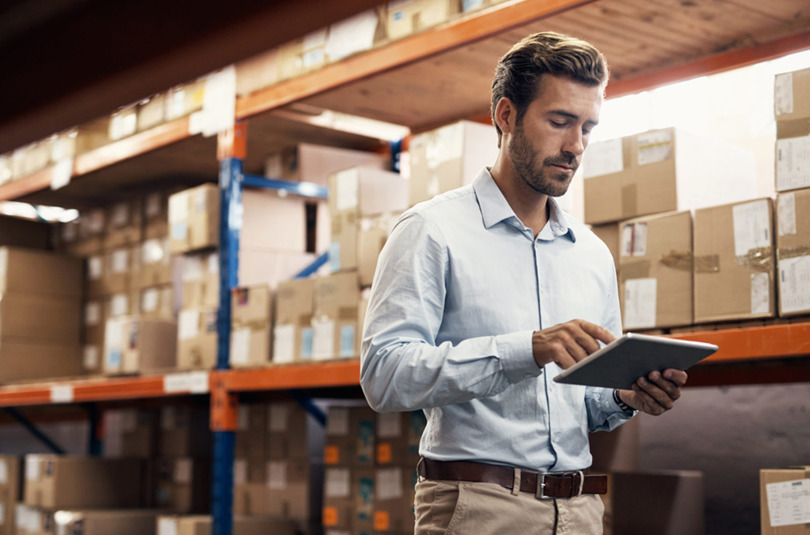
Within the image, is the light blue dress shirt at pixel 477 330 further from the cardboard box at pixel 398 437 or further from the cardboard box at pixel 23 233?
the cardboard box at pixel 23 233

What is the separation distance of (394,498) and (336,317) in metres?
0.81

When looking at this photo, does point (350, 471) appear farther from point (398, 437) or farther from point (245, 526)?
point (245, 526)

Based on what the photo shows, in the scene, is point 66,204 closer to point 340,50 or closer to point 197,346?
point 197,346

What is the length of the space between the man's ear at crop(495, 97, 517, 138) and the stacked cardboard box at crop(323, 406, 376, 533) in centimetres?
257

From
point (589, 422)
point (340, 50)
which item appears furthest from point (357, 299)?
point (589, 422)

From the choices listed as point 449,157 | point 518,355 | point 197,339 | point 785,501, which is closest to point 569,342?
point 518,355

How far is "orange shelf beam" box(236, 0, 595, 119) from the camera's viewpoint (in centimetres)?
311

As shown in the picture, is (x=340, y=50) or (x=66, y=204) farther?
(x=66, y=204)

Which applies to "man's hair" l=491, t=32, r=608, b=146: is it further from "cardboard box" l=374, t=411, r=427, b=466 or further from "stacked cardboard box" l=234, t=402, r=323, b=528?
"stacked cardboard box" l=234, t=402, r=323, b=528

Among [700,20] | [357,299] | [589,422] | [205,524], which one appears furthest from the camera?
[205,524]

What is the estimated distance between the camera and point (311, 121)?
4.57 metres

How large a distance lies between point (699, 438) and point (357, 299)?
1.62m

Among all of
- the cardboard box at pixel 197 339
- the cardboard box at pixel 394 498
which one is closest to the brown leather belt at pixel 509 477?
the cardboard box at pixel 394 498

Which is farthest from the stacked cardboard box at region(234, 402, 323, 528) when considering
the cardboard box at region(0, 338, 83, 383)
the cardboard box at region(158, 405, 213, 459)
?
the cardboard box at region(0, 338, 83, 383)
